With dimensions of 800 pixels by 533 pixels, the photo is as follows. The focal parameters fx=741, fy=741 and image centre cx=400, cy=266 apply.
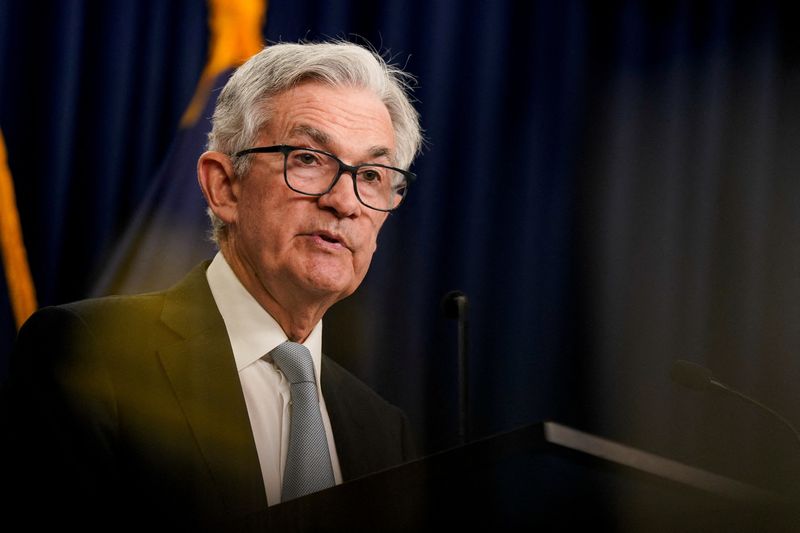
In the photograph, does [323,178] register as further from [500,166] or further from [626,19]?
[626,19]

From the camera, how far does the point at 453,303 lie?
154 cm

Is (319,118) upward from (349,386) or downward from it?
upward

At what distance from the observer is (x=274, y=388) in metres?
1.28

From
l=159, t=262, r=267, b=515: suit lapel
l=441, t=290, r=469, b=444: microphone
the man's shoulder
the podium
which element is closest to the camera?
the podium

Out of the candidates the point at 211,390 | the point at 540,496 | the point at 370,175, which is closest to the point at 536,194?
the point at 370,175

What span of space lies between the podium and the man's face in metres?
0.37

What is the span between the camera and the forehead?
1242 millimetres

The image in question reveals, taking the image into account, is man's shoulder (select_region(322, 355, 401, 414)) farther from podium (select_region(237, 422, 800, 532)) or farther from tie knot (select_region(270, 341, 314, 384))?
podium (select_region(237, 422, 800, 532))

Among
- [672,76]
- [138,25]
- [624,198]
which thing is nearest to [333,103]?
[138,25]

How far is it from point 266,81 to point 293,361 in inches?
19.1

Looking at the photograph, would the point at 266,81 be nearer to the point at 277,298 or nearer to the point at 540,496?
the point at 277,298

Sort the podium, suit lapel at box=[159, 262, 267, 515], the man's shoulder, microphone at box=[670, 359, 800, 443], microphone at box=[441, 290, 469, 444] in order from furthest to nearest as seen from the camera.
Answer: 1. microphone at box=[441, 290, 469, 444]
2. the man's shoulder
3. microphone at box=[670, 359, 800, 443]
4. suit lapel at box=[159, 262, 267, 515]
5. the podium

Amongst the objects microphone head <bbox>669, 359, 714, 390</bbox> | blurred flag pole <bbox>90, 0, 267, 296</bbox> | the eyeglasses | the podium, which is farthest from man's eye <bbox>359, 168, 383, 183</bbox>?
microphone head <bbox>669, 359, 714, 390</bbox>

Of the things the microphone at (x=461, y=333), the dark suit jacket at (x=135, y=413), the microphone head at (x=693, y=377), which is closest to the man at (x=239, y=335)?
the dark suit jacket at (x=135, y=413)
